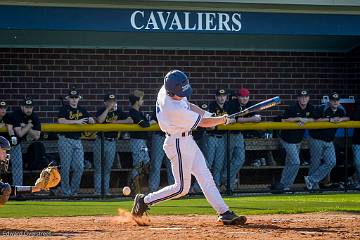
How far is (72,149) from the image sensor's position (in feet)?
49.1

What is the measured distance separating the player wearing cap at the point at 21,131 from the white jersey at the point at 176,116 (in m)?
5.01

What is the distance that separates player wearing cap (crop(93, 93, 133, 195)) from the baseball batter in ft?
16.0

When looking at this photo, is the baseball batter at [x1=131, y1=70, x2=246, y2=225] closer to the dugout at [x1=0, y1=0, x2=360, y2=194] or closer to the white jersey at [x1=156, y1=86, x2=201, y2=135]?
the white jersey at [x1=156, y1=86, x2=201, y2=135]

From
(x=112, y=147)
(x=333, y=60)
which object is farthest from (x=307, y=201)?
(x=333, y=60)

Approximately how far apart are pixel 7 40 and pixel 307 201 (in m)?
6.20

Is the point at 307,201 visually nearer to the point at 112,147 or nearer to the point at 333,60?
the point at 112,147

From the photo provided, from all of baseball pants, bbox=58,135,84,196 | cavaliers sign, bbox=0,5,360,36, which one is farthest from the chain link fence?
cavaliers sign, bbox=0,5,360,36

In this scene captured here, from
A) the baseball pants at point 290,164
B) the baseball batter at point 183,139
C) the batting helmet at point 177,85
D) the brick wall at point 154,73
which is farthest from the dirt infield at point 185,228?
the brick wall at point 154,73

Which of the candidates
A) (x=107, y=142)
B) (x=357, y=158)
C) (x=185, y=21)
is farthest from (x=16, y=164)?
(x=357, y=158)

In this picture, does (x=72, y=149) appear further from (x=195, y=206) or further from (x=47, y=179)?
(x=47, y=179)

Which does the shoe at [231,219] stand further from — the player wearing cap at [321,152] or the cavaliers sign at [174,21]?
the cavaliers sign at [174,21]

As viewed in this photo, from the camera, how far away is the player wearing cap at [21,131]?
47.4 feet

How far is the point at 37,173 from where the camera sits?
15.2 metres

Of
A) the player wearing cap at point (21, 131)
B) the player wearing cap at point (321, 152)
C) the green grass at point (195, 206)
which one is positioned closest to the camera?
the green grass at point (195, 206)
